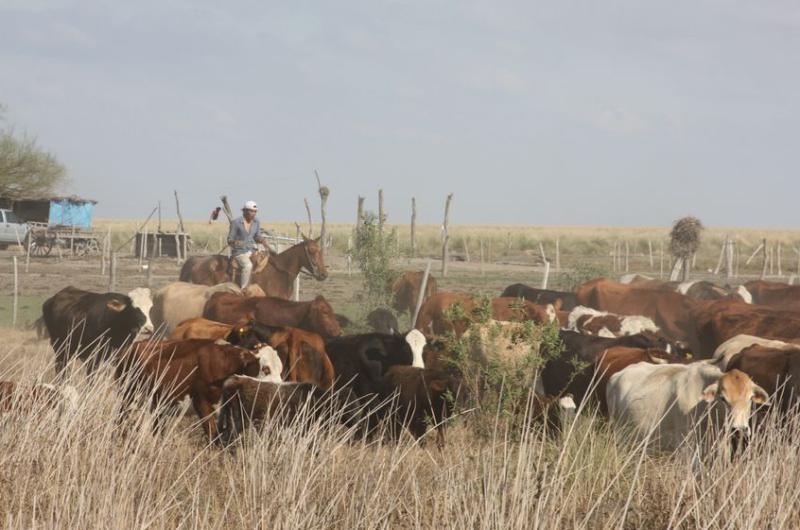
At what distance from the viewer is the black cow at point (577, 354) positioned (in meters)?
10.8

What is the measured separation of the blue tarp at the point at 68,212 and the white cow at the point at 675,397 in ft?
132

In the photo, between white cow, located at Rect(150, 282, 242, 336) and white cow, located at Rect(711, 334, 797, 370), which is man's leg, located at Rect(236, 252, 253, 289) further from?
white cow, located at Rect(711, 334, 797, 370)

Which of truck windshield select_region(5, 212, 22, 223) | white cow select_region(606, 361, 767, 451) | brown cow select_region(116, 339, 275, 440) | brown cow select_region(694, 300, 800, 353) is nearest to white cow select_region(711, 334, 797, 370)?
white cow select_region(606, 361, 767, 451)

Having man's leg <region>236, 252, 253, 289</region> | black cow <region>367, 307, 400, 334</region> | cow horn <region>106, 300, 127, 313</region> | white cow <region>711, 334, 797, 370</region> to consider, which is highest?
man's leg <region>236, 252, 253, 289</region>

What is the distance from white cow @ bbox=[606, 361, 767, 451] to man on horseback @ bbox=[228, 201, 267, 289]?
8.12m

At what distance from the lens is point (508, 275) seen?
35.5 meters

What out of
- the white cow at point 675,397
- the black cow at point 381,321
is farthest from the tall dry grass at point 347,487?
the black cow at point 381,321

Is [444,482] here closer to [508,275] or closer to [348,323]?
[348,323]

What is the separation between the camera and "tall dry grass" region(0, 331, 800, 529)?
5.27 m

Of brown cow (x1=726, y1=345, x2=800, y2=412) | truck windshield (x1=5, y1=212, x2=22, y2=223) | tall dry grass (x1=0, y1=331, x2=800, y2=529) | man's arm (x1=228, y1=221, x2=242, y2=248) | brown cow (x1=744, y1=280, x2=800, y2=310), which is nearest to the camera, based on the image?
tall dry grass (x1=0, y1=331, x2=800, y2=529)

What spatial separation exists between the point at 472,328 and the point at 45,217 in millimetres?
40961

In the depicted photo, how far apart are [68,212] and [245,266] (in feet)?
108

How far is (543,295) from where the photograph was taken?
60.6 ft

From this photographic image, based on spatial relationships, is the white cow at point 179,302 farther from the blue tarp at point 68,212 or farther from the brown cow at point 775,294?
the blue tarp at point 68,212
